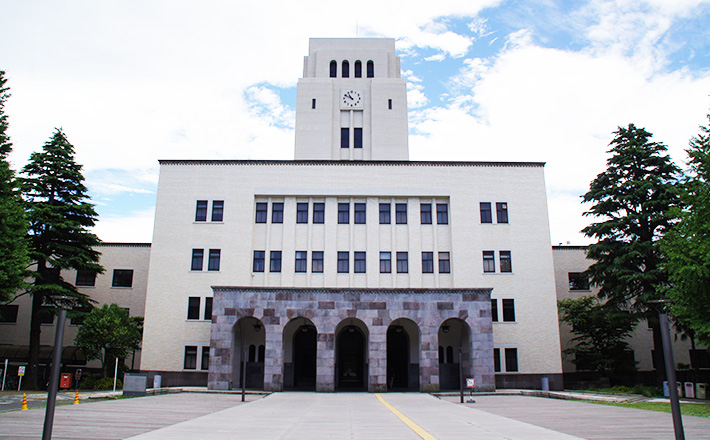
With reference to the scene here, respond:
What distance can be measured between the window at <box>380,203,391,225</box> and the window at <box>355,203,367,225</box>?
1.21m

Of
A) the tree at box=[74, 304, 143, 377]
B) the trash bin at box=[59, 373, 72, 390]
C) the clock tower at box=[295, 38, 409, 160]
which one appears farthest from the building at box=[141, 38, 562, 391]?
the clock tower at box=[295, 38, 409, 160]

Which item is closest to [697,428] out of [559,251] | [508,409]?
[508,409]

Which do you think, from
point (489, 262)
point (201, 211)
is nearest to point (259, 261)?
point (201, 211)

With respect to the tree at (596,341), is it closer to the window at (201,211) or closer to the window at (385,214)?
the window at (385,214)

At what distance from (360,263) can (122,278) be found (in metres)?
21.1

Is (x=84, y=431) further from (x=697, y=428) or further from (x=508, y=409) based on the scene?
(x=697, y=428)

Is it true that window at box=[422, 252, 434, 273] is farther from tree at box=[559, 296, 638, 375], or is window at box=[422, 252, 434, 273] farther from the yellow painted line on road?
the yellow painted line on road

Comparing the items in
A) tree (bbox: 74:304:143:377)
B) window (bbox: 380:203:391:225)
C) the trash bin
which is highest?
window (bbox: 380:203:391:225)

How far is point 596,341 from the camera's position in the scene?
37.1 metres

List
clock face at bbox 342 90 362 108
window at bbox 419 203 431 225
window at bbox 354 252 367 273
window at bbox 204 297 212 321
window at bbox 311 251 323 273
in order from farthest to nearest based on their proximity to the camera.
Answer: clock face at bbox 342 90 362 108, window at bbox 419 203 431 225, window at bbox 354 252 367 273, window at bbox 311 251 323 273, window at bbox 204 297 212 321

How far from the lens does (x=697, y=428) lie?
1514 cm

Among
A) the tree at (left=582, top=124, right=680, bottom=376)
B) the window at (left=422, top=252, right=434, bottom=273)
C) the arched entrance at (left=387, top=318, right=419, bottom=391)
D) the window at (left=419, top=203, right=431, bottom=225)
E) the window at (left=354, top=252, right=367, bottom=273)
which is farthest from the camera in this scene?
the window at (left=419, top=203, right=431, bottom=225)

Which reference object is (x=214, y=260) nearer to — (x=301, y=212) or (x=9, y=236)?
(x=301, y=212)

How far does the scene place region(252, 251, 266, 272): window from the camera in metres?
36.2
